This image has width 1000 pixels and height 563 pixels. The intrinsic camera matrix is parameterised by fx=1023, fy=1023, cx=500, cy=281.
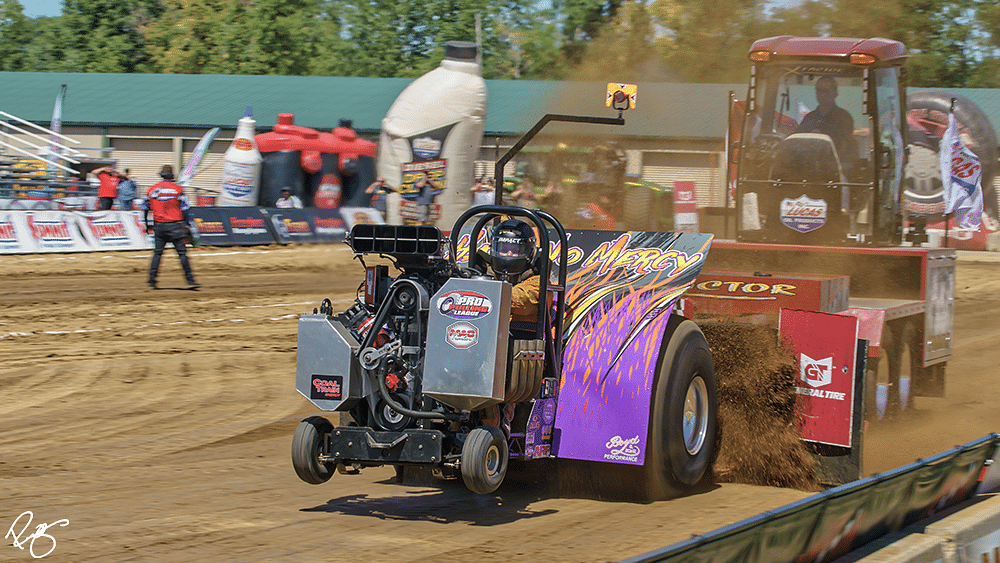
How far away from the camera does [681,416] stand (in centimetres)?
574

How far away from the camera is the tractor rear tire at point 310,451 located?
Result: 5129 mm

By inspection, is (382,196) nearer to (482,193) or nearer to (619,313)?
(482,193)

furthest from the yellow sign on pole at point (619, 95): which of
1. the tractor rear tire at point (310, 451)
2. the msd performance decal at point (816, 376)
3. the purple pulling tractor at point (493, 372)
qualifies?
the tractor rear tire at point (310, 451)

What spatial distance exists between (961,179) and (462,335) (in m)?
21.2

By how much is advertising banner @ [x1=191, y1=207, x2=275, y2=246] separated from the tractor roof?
14.6 m

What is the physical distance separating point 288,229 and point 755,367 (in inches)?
718

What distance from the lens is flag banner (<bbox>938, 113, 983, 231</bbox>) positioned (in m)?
19.7

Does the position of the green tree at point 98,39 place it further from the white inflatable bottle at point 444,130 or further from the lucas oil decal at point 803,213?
the lucas oil decal at point 803,213

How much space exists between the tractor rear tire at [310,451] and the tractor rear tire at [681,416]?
5.70 ft

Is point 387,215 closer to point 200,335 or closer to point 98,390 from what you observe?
point 200,335

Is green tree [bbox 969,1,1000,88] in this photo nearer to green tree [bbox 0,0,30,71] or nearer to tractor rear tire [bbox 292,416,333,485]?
tractor rear tire [bbox 292,416,333,485]

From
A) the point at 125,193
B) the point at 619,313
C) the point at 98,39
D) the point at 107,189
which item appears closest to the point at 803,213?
the point at 619,313

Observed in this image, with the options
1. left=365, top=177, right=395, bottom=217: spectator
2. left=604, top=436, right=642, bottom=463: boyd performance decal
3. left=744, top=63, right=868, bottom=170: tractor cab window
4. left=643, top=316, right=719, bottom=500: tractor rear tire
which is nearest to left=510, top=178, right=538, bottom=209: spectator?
left=744, top=63, right=868, bottom=170: tractor cab window

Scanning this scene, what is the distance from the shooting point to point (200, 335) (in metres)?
12.6
